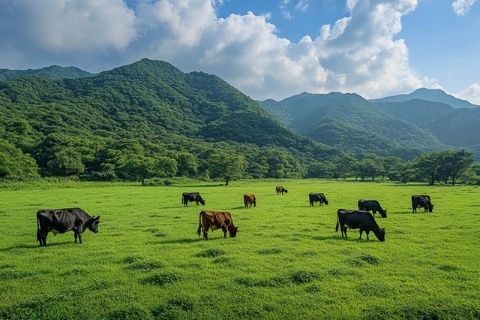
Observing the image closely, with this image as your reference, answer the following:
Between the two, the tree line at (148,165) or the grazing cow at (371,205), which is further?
the tree line at (148,165)

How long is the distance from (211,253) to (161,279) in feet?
11.3

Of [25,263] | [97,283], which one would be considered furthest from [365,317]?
[25,263]

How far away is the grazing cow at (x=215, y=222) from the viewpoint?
1830 centimetres

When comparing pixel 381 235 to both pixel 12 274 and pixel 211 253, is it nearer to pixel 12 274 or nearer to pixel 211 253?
pixel 211 253

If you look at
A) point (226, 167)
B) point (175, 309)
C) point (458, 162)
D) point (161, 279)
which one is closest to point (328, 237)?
point (161, 279)

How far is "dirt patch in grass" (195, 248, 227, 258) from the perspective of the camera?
14.7m

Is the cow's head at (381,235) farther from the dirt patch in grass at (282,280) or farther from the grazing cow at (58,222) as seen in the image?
the grazing cow at (58,222)

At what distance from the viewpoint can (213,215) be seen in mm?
18375

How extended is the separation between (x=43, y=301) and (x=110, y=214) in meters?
18.7

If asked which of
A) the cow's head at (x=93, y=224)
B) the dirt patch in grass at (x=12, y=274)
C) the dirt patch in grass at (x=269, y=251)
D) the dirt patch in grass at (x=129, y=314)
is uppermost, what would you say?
the cow's head at (x=93, y=224)

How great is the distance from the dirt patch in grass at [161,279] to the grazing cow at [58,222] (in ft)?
25.1

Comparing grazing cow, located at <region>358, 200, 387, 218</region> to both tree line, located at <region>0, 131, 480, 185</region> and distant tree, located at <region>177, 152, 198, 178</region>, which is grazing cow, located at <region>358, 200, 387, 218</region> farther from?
distant tree, located at <region>177, 152, 198, 178</region>

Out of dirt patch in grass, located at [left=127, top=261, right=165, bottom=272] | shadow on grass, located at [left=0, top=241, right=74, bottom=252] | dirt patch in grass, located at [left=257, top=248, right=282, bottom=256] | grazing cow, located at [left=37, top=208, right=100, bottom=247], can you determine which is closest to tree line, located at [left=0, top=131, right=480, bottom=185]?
grazing cow, located at [left=37, top=208, right=100, bottom=247]

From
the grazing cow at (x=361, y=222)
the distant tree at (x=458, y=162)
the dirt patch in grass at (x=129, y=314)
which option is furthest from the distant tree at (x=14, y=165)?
the distant tree at (x=458, y=162)
